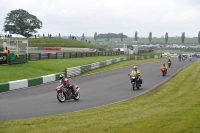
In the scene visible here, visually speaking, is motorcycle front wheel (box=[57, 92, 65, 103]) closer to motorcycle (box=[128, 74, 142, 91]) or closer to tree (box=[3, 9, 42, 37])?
motorcycle (box=[128, 74, 142, 91])

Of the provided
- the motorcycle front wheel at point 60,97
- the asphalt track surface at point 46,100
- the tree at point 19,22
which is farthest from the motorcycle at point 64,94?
the tree at point 19,22

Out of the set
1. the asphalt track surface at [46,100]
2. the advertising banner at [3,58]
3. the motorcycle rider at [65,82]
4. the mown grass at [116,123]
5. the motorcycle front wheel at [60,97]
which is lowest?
the asphalt track surface at [46,100]

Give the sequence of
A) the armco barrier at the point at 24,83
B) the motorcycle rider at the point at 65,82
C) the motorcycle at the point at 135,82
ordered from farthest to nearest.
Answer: the motorcycle at the point at 135,82 → the armco barrier at the point at 24,83 → the motorcycle rider at the point at 65,82

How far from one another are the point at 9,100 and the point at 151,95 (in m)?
7.95

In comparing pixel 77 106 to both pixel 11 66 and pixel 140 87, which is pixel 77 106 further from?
pixel 11 66

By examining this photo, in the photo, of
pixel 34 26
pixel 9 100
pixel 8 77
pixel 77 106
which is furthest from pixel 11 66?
pixel 34 26

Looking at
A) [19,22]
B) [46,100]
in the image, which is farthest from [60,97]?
[19,22]

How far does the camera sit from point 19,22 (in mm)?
110375

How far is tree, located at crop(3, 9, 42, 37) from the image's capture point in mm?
109500

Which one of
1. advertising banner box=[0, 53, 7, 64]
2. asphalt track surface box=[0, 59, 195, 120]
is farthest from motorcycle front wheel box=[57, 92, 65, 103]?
advertising banner box=[0, 53, 7, 64]

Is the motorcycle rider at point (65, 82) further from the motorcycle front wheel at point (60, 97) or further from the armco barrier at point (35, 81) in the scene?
the armco barrier at point (35, 81)

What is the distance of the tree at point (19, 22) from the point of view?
109500 millimetres

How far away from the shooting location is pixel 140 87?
1029 inches

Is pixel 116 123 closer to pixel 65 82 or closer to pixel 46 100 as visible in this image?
pixel 65 82
